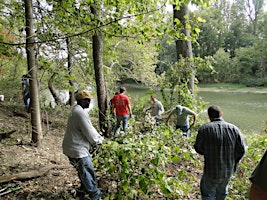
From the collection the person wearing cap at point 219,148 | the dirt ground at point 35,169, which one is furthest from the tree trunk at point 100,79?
the person wearing cap at point 219,148

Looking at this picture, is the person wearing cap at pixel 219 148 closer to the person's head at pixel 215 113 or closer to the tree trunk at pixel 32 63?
the person's head at pixel 215 113

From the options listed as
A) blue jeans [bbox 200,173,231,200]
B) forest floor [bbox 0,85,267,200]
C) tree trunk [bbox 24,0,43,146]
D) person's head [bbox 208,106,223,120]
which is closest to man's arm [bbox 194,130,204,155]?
person's head [bbox 208,106,223,120]

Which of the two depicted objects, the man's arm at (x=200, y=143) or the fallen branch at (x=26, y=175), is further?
the fallen branch at (x=26, y=175)

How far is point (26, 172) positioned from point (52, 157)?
1136mm

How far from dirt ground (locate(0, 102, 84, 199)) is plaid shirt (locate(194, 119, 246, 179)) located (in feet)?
6.69

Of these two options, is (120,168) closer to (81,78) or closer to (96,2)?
(96,2)

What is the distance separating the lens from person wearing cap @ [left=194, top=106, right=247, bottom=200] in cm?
339

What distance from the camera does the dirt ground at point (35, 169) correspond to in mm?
3658

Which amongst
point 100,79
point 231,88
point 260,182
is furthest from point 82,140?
point 231,88

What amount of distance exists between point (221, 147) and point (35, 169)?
9.91 feet

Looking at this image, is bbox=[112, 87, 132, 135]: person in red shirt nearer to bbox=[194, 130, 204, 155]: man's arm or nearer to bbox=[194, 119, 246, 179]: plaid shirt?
bbox=[194, 130, 204, 155]: man's arm

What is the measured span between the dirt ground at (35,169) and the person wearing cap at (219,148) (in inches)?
78.5

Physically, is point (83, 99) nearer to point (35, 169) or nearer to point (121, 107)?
point (35, 169)

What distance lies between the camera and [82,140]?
11.0ft
